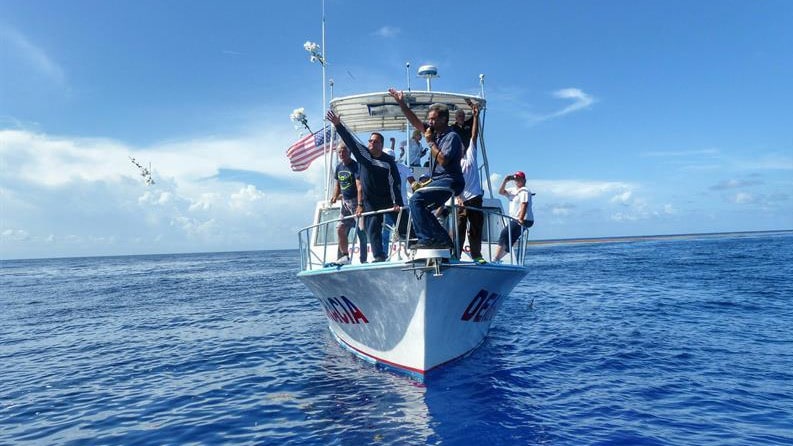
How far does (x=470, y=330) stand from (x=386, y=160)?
12.5 ft

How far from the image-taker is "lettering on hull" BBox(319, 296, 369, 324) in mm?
8852

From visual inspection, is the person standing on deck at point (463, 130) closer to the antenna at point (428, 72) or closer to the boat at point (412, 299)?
the boat at point (412, 299)

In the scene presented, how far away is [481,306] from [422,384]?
6.26ft

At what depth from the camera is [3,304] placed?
26.4 metres

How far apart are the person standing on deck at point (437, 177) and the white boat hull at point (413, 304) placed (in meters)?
0.47

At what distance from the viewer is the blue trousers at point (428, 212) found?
6.86 m

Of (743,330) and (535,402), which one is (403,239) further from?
(743,330)

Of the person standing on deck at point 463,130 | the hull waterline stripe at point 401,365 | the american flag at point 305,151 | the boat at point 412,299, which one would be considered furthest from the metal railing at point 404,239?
the american flag at point 305,151

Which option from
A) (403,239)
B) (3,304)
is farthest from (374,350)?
(3,304)

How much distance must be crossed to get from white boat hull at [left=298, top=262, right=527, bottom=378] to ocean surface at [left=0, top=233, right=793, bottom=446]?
1.53 ft

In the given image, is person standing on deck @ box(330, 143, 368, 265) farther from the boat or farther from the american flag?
the american flag

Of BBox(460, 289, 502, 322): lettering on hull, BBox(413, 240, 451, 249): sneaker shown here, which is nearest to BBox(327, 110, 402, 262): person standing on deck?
BBox(413, 240, 451, 249): sneaker

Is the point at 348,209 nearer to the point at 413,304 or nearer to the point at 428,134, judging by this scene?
the point at 413,304

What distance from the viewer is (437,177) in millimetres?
6934
